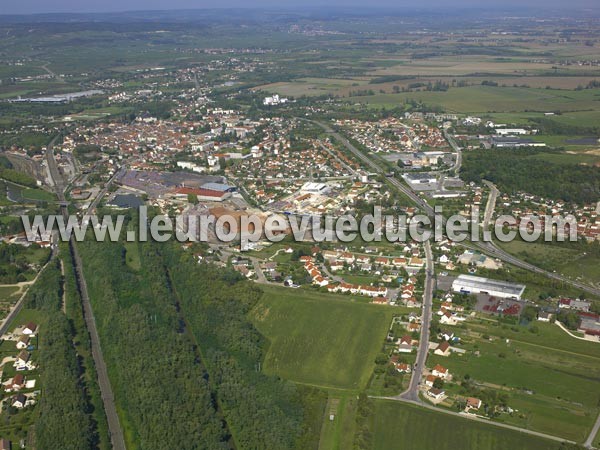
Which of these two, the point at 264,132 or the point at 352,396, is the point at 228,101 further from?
the point at 352,396

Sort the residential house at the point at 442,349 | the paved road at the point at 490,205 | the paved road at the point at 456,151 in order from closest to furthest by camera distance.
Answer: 1. the residential house at the point at 442,349
2. the paved road at the point at 490,205
3. the paved road at the point at 456,151

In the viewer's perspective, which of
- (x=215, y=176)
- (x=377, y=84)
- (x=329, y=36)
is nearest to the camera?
(x=215, y=176)

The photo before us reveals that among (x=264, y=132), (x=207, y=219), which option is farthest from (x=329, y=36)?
(x=207, y=219)

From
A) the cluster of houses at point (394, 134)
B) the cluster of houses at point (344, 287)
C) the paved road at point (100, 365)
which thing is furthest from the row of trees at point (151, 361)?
the cluster of houses at point (394, 134)

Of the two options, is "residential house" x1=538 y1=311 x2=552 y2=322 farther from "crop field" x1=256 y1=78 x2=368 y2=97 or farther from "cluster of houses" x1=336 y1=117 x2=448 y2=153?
"crop field" x1=256 y1=78 x2=368 y2=97

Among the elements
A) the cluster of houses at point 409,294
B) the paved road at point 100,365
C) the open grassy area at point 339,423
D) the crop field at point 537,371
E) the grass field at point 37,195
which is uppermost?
the crop field at point 537,371

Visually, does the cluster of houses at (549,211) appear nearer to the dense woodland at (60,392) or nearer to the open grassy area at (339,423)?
the open grassy area at (339,423)

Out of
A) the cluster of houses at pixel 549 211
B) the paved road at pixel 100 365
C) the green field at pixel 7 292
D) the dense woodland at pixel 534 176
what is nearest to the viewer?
the paved road at pixel 100 365
